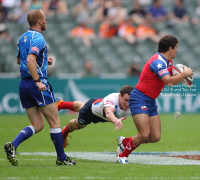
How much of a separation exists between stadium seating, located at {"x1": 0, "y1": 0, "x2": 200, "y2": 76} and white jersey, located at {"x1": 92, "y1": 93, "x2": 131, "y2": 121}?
1254 centimetres

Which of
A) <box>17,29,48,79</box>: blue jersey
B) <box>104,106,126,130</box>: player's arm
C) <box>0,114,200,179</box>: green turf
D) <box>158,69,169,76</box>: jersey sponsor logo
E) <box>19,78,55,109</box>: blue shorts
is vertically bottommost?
<box>0,114,200,179</box>: green turf

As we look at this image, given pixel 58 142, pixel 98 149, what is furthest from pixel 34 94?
pixel 98 149

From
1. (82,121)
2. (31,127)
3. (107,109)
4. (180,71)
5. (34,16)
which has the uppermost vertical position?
(34,16)

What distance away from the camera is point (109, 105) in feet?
27.6

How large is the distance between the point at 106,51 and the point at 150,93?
1467cm

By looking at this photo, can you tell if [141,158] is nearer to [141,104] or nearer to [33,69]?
[141,104]

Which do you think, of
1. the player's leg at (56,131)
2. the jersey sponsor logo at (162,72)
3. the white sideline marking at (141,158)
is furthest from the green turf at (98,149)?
the jersey sponsor logo at (162,72)

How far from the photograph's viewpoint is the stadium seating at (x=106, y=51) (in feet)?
72.1

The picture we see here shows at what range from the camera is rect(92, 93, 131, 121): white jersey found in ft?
28.1

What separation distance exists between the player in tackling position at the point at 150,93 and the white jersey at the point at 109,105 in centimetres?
47

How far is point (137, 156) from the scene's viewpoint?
30.4 feet

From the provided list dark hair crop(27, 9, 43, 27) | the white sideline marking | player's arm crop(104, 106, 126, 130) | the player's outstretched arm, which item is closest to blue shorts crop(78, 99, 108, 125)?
the white sideline marking

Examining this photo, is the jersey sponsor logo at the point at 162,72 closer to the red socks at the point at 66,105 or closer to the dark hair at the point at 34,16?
the dark hair at the point at 34,16

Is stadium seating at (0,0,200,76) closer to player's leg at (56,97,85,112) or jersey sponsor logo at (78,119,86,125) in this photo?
player's leg at (56,97,85,112)
